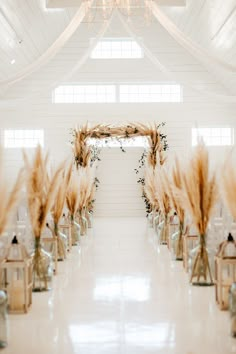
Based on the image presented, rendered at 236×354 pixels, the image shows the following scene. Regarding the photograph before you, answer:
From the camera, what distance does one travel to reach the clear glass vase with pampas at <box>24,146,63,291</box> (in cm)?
433

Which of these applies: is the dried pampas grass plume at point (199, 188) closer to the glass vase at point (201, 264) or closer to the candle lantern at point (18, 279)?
the glass vase at point (201, 264)

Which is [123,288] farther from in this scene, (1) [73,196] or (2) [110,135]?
(2) [110,135]

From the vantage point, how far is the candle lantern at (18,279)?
387 cm

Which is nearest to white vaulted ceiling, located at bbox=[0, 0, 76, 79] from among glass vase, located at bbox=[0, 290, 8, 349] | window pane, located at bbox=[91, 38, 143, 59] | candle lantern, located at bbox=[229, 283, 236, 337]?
window pane, located at bbox=[91, 38, 143, 59]

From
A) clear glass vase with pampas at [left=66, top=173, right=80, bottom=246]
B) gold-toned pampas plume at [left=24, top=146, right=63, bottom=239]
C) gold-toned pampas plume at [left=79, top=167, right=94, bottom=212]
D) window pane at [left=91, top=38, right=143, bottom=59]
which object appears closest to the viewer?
gold-toned pampas plume at [left=24, top=146, right=63, bottom=239]

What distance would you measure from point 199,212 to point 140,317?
1.20m

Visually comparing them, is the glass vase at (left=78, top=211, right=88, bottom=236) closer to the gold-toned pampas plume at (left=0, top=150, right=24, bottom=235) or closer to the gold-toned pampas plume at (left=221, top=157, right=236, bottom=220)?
the gold-toned pampas plume at (left=221, top=157, right=236, bottom=220)

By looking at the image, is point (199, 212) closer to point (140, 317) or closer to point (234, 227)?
point (140, 317)

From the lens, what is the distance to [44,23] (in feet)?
34.9

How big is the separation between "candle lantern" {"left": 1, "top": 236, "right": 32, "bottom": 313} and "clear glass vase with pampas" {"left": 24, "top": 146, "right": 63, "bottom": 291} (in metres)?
0.37

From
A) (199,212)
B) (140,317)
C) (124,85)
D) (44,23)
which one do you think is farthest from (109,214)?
(140,317)

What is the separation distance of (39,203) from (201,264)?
136cm

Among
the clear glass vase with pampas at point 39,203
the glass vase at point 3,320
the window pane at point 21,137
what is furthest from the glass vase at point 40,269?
the window pane at point 21,137

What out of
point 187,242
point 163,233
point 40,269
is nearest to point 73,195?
point 163,233
